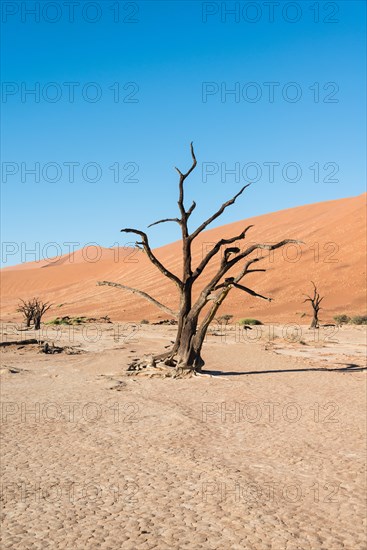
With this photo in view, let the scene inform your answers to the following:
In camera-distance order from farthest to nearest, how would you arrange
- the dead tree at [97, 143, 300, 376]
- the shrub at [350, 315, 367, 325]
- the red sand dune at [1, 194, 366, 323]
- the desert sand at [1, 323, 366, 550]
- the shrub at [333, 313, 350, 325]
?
the red sand dune at [1, 194, 366, 323]
the shrub at [333, 313, 350, 325]
the shrub at [350, 315, 367, 325]
the dead tree at [97, 143, 300, 376]
the desert sand at [1, 323, 366, 550]

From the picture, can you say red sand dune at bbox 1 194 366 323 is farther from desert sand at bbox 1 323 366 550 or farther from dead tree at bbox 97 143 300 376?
desert sand at bbox 1 323 366 550

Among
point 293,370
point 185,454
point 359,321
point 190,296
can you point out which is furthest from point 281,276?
point 185,454

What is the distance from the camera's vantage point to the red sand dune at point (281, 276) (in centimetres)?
5009

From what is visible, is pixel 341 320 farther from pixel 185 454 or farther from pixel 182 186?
pixel 185 454

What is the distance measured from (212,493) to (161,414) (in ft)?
12.5

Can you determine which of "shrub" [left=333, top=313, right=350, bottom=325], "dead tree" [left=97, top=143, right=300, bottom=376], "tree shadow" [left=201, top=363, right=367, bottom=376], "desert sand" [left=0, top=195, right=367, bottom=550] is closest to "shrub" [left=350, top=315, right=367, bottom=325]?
"shrub" [left=333, top=313, right=350, bottom=325]

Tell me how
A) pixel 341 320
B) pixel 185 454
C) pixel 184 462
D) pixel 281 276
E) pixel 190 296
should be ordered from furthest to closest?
pixel 281 276 → pixel 341 320 → pixel 190 296 → pixel 185 454 → pixel 184 462

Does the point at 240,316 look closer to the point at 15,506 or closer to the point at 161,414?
the point at 161,414

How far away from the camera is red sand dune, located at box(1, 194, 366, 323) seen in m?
50.1


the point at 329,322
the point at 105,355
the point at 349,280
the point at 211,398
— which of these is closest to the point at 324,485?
the point at 211,398

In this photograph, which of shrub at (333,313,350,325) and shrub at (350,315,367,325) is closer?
shrub at (350,315,367,325)

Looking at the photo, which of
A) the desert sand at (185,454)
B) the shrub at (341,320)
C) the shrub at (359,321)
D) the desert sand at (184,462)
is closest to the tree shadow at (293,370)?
the desert sand at (185,454)

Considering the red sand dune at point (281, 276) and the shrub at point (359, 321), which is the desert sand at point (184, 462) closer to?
the shrub at point (359, 321)

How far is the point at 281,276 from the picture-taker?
188ft
